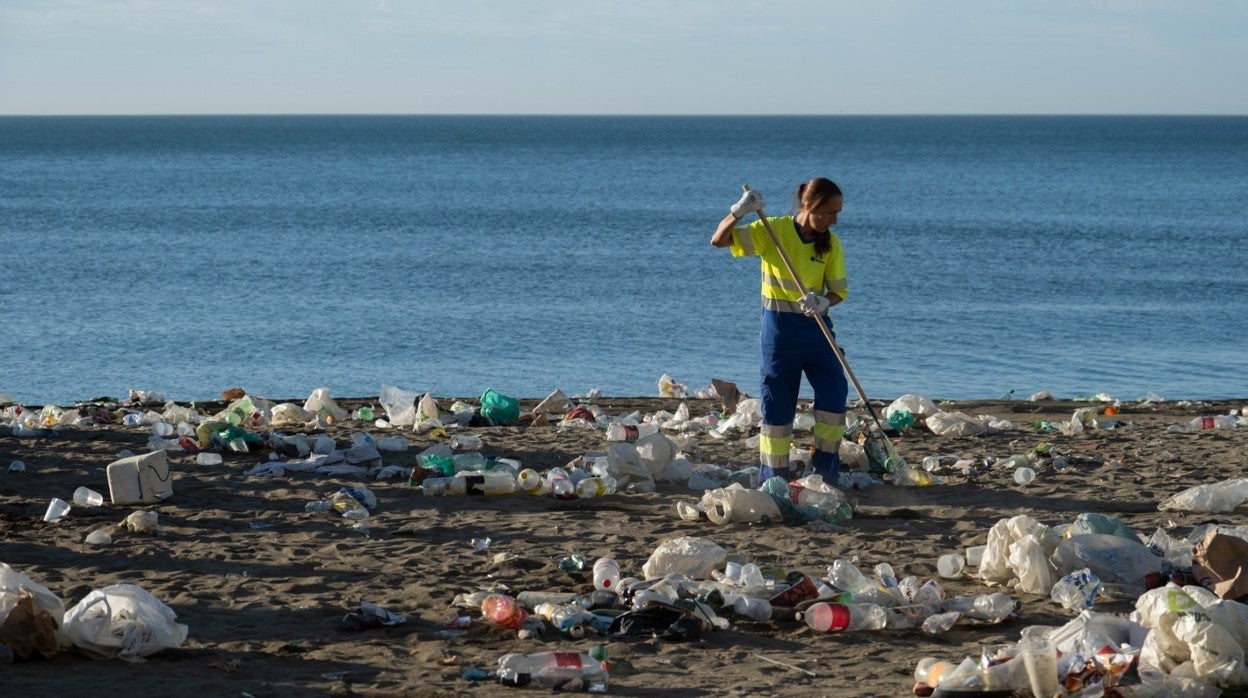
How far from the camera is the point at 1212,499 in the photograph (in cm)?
712

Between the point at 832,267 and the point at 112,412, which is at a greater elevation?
the point at 832,267

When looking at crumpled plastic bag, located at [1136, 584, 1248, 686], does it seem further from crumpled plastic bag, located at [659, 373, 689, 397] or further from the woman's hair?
crumpled plastic bag, located at [659, 373, 689, 397]

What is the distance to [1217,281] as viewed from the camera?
25.1 m

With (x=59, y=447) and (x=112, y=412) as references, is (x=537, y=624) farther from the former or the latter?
(x=112, y=412)

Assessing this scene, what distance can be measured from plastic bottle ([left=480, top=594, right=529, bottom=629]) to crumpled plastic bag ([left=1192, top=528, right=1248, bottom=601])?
2.59 metres

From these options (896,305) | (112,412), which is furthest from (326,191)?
(112,412)

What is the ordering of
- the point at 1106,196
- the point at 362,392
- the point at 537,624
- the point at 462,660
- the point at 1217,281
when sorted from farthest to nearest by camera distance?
the point at 1106,196, the point at 1217,281, the point at 362,392, the point at 537,624, the point at 462,660

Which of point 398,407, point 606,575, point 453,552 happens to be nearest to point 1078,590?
point 606,575

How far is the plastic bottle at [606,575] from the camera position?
554 cm

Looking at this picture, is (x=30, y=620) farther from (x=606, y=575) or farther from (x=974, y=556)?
(x=974, y=556)

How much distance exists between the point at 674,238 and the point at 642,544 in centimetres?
2779

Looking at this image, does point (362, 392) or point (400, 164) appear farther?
point (400, 164)

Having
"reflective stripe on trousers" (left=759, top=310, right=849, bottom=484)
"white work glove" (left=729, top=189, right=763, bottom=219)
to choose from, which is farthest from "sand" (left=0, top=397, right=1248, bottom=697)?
"white work glove" (left=729, top=189, right=763, bottom=219)

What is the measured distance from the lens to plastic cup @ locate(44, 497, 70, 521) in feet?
21.8
